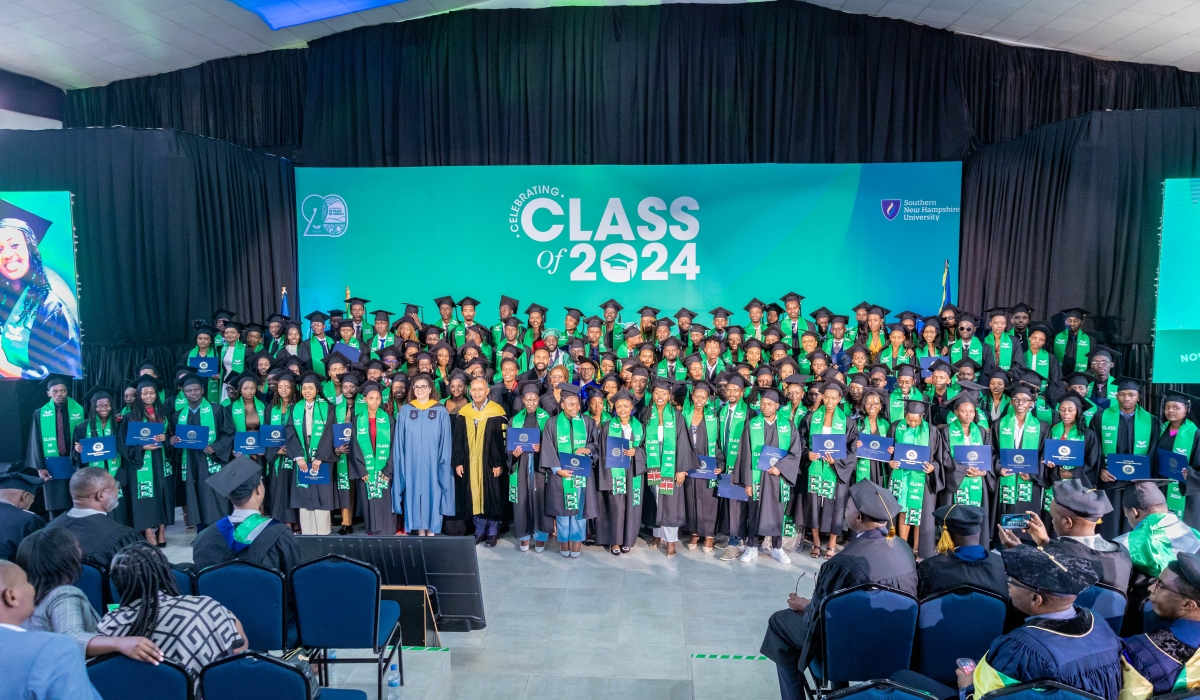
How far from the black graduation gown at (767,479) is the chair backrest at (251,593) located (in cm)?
372

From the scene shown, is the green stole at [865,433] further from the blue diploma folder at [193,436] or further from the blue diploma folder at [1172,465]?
the blue diploma folder at [193,436]

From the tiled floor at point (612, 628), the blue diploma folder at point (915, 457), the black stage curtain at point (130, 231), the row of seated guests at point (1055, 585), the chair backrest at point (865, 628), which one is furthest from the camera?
the black stage curtain at point (130, 231)

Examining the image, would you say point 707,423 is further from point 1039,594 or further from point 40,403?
point 40,403

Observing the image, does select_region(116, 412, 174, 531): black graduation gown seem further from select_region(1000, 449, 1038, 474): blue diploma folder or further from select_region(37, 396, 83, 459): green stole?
select_region(1000, 449, 1038, 474): blue diploma folder

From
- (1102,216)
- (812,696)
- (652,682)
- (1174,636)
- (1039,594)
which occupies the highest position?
(1102,216)

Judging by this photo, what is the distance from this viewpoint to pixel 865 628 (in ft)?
10.4

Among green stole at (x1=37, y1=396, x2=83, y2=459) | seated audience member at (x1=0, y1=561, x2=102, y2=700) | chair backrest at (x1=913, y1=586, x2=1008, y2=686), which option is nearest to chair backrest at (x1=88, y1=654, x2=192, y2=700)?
seated audience member at (x1=0, y1=561, x2=102, y2=700)

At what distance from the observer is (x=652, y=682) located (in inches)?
164

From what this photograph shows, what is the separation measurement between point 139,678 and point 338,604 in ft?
3.62

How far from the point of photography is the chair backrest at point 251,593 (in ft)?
11.2

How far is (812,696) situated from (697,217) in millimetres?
8210

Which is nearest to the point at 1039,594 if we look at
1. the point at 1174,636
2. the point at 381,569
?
the point at 1174,636

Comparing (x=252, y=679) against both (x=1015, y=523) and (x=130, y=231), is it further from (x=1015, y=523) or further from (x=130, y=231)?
(x=130, y=231)

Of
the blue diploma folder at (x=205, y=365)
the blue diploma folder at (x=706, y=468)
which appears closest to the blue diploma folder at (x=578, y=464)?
the blue diploma folder at (x=706, y=468)
